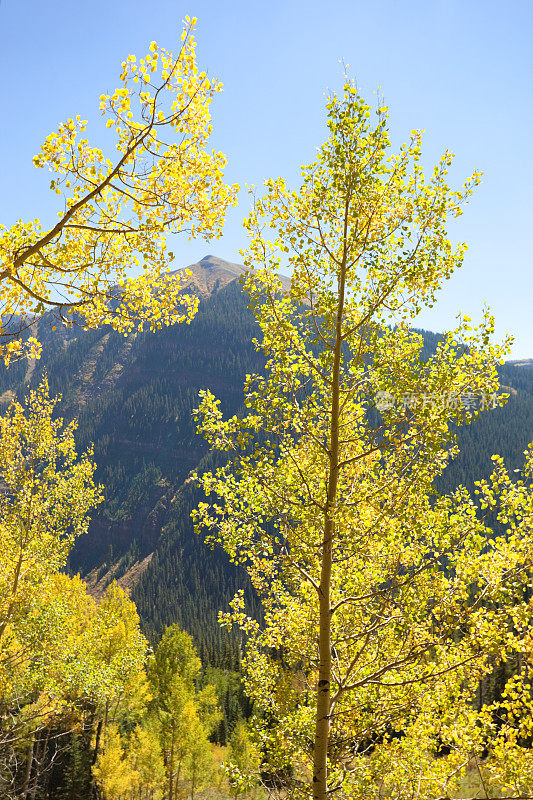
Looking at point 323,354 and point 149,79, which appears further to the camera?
point 323,354

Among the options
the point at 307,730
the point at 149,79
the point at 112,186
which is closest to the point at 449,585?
the point at 307,730

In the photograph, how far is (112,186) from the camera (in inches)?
156

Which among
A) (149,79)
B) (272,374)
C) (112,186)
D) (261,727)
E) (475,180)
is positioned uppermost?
(149,79)

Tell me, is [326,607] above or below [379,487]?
below

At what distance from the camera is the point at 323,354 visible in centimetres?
523

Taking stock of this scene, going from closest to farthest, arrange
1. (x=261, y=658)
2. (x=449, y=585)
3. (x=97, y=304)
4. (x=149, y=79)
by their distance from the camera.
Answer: (x=149, y=79) → (x=97, y=304) → (x=449, y=585) → (x=261, y=658)

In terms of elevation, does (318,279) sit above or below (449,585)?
above

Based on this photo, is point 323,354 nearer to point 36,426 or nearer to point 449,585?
point 449,585

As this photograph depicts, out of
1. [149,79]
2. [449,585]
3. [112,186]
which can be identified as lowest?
[449,585]

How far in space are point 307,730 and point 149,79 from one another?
22.9 ft

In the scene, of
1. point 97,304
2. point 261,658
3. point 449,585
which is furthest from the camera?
point 261,658

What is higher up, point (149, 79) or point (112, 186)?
point (149, 79)

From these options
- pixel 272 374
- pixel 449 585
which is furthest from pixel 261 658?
pixel 272 374

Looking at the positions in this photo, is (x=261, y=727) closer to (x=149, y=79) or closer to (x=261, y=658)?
(x=261, y=658)
